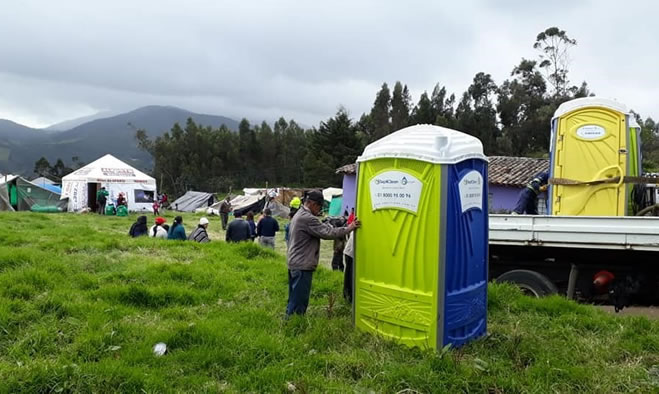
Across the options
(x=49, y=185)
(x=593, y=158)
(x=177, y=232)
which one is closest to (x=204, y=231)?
(x=177, y=232)

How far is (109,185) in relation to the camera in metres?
29.5

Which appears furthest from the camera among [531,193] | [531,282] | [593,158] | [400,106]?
[400,106]

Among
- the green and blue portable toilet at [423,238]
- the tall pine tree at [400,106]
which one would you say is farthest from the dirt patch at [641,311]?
the tall pine tree at [400,106]

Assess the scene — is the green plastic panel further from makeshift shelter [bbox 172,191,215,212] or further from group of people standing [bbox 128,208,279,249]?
makeshift shelter [bbox 172,191,215,212]

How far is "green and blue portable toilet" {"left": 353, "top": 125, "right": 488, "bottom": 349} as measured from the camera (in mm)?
4656

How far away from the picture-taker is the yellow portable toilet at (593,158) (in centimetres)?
743

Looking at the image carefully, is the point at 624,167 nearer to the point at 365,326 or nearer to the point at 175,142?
the point at 365,326

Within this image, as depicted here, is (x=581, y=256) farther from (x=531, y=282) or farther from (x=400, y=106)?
(x=400, y=106)

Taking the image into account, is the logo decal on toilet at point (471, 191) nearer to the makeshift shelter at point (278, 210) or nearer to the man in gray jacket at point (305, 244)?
the man in gray jacket at point (305, 244)

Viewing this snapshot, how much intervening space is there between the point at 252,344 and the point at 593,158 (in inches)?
229

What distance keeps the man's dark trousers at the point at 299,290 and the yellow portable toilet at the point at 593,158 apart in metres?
4.43

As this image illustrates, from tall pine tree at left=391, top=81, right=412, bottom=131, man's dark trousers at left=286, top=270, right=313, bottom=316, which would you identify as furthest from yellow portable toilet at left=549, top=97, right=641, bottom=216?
tall pine tree at left=391, top=81, right=412, bottom=131

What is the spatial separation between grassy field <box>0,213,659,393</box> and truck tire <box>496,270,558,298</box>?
566 mm

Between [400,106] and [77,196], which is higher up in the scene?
[400,106]
